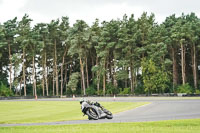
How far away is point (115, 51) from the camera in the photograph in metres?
85.4

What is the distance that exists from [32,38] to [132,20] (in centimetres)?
2816

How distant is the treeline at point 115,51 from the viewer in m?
76.2

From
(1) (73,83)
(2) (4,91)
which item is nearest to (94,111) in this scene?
(1) (73,83)

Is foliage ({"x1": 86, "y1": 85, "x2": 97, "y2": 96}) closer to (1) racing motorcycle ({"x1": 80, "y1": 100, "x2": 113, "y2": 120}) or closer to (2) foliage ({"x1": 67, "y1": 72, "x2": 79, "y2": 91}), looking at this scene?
(2) foliage ({"x1": 67, "y1": 72, "x2": 79, "y2": 91})

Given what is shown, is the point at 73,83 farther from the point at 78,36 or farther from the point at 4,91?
the point at 4,91

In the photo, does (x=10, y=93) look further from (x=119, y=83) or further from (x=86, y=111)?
(x=86, y=111)

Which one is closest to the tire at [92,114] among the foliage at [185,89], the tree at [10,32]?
the foliage at [185,89]

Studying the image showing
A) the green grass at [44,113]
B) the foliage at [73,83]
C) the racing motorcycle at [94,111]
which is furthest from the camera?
the foliage at [73,83]

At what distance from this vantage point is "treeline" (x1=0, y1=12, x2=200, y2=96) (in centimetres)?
7625

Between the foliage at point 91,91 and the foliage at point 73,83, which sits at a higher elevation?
the foliage at point 73,83

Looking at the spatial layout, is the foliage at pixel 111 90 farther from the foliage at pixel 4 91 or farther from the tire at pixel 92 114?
the tire at pixel 92 114

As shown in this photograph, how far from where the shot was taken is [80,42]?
8344 cm

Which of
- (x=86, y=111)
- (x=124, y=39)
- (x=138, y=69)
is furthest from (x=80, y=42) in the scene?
(x=86, y=111)

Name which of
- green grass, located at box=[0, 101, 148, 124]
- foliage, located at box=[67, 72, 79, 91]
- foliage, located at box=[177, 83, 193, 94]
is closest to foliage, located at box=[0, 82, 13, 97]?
foliage, located at box=[67, 72, 79, 91]
